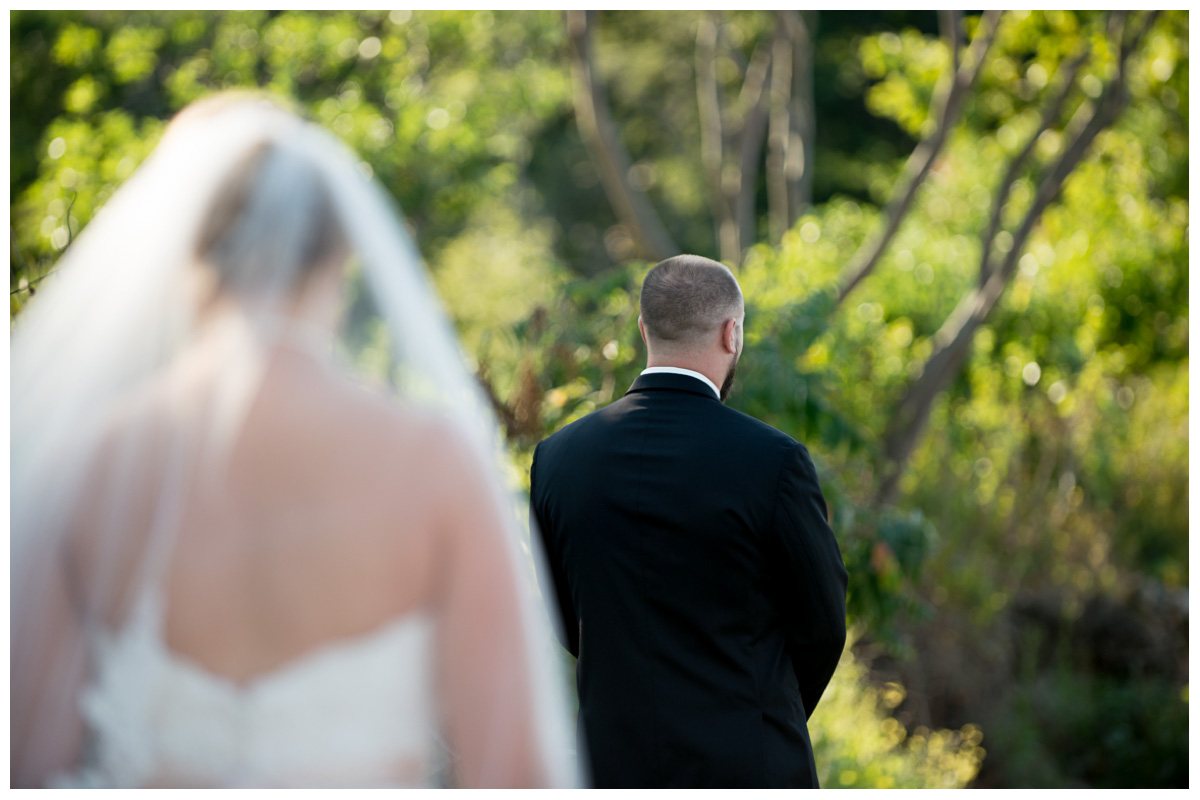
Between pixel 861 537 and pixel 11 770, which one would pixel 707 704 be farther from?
pixel 861 537

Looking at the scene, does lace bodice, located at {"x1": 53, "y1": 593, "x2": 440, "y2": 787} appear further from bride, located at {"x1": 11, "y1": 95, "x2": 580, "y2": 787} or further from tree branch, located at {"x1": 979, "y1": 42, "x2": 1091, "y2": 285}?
tree branch, located at {"x1": 979, "y1": 42, "x2": 1091, "y2": 285}

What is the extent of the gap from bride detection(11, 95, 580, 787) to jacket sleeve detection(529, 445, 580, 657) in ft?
2.86

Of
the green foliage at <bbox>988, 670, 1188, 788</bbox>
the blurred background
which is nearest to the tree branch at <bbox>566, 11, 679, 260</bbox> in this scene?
the blurred background

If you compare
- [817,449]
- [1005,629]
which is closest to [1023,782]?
[1005,629]

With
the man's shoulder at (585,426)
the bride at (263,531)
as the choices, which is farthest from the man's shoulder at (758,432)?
the bride at (263,531)

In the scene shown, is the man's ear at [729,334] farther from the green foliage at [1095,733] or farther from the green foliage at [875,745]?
the green foliage at [1095,733]

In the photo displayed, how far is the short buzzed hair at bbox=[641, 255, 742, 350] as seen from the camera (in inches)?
80.4

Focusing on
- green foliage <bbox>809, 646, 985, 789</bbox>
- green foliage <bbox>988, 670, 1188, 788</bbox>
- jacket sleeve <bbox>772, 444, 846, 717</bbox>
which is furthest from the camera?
green foliage <bbox>988, 670, 1188, 788</bbox>

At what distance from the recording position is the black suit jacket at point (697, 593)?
194 cm

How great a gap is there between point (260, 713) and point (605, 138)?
238 inches

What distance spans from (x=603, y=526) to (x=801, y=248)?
4.64 meters

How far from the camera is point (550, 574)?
7.18ft

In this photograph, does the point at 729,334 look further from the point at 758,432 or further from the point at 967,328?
the point at 967,328

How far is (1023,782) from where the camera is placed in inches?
217
